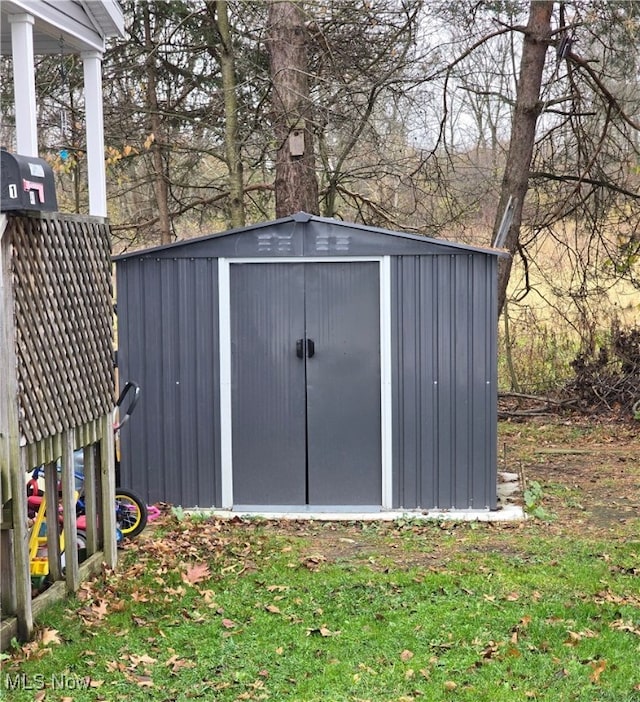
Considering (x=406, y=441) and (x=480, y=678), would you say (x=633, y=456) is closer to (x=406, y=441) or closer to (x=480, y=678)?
(x=406, y=441)

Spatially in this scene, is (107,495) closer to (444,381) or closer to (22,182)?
(22,182)

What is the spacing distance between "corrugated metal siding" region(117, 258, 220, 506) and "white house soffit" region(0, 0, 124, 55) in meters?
2.07

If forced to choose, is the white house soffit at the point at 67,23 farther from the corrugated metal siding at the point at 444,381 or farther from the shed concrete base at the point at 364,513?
the shed concrete base at the point at 364,513

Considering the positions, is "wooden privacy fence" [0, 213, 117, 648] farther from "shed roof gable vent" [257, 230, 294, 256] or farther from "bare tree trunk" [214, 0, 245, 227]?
"bare tree trunk" [214, 0, 245, 227]

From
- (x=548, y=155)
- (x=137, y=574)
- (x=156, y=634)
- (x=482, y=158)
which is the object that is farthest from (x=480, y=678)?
(x=482, y=158)

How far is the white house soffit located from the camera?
4772 millimetres

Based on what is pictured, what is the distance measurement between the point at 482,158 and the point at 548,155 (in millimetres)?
2504

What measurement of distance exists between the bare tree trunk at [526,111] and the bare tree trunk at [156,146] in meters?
4.15

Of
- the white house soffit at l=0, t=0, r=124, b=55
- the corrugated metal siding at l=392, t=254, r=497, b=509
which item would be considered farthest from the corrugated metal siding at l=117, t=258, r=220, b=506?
the white house soffit at l=0, t=0, r=124, b=55

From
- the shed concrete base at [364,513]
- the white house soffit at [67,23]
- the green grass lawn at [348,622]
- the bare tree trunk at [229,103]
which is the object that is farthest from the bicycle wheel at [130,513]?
the bare tree trunk at [229,103]

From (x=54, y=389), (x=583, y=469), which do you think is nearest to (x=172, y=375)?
(x=54, y=389)

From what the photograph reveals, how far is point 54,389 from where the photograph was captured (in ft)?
16.0

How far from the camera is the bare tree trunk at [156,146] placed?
1098 centimetres

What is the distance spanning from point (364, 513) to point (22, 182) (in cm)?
401
